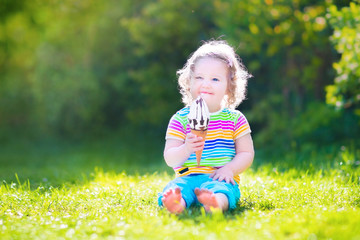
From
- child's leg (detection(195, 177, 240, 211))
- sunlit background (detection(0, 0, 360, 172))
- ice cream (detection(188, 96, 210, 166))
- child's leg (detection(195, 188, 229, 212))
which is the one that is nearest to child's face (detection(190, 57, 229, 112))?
ice cream (detection(188, 96, 210, 166))

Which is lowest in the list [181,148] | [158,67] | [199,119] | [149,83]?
[181,148]

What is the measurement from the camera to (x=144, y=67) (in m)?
11.8

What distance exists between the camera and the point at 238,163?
3119mm

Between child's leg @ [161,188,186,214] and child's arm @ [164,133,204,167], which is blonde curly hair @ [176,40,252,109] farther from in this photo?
child's leg @ [161,188,186,214]

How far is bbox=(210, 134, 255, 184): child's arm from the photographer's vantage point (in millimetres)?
3043

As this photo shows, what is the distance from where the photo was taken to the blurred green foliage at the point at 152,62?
8.00 meters

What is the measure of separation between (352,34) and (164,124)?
7837 millimetres

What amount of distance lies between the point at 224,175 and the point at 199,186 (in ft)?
0.69

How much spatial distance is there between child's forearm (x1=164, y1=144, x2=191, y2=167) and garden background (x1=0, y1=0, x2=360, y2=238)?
589 millimetres

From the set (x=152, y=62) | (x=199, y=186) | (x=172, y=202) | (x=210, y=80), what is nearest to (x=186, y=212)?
(x=172, y=202)

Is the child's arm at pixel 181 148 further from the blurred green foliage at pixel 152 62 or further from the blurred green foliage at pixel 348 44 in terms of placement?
the blurred green foliage at pixel 152 62

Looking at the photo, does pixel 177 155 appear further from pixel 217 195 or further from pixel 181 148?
pixel 217 195

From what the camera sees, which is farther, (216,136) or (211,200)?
(216,136)

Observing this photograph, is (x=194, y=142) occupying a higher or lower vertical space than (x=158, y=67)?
lower
